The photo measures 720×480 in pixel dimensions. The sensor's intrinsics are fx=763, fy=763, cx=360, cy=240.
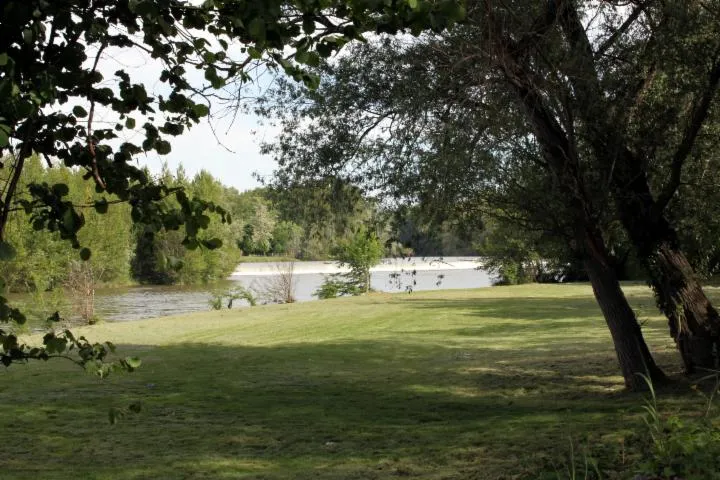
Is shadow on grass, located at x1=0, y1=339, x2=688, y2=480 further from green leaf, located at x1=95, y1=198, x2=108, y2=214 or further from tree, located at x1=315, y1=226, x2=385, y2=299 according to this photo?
tree, located at x1=315, y1=226, x2=385, y2=299

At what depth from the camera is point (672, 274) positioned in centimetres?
883

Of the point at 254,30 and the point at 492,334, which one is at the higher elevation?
the point at 254,30

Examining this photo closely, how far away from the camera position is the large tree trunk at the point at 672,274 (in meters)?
8.73

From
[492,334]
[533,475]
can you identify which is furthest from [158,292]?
[533,475]

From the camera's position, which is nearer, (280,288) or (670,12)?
(670,12)

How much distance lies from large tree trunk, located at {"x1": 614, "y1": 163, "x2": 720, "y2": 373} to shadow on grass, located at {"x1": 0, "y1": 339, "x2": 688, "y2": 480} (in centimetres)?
105

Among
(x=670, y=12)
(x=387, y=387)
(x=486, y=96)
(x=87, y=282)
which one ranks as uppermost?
(x=670, y=12)

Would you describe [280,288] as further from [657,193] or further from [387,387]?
[657,193]

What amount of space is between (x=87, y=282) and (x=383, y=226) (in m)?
17.3

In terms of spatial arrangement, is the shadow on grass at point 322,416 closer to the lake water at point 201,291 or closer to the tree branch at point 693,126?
the tree branch at point 693,126

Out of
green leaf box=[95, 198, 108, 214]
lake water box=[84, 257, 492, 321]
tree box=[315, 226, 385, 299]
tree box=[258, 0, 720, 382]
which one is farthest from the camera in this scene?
tree box=[315, 226, 385, 299]

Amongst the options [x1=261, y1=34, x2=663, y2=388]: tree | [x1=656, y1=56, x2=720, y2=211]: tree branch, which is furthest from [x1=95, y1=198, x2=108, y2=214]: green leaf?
[x1=656, y1=56, x2=720, y2=211]: tree branch

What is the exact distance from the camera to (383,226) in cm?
925

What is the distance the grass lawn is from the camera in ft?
21.7
